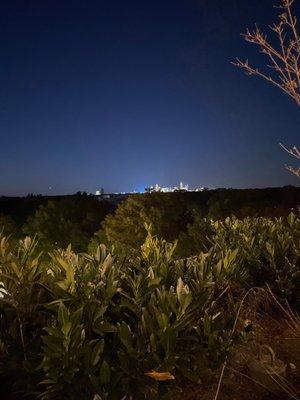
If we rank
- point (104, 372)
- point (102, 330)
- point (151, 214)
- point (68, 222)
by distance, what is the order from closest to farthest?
point (104, 372), point (102, 330), point (151, 214), point (68, 222)

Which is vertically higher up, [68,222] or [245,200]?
[245,200]

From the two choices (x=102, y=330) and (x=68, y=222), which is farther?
(x=68, y=222)

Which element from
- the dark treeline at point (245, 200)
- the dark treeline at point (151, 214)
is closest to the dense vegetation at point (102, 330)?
the dark treeline at point (151, 214)

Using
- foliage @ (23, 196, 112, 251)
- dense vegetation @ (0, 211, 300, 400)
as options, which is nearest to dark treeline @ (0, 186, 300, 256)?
foliage @ (23, 196, 112, 251)

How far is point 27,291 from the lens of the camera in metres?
2.40

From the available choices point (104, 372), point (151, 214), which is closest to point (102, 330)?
point (104, 372)

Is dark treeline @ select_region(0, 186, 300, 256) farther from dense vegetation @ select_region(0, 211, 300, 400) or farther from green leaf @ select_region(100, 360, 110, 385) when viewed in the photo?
green leaf @ select_region(100, 360, 110, 385)

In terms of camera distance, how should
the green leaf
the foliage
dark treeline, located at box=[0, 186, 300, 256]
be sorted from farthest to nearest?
the foliage, dark treeline, located at box=[0, 186, 300, 256], the green leaf

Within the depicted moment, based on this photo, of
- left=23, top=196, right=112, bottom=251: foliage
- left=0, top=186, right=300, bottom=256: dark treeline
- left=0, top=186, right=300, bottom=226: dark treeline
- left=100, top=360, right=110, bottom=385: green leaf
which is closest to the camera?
left=100, top=360, right=110, bottom=385: green leaf

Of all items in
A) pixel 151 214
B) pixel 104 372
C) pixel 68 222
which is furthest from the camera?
pixel 68 222

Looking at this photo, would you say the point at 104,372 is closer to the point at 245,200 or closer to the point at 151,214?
the point at 151,214

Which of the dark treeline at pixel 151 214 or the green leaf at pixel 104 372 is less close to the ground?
the dark treeline at pixel 151 214

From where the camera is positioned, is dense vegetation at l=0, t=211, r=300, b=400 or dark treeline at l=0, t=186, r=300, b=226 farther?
dark treeline at l=0, t=186, r=300, b=226

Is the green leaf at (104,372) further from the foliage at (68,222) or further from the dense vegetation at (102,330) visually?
the foliage at (68,222)
